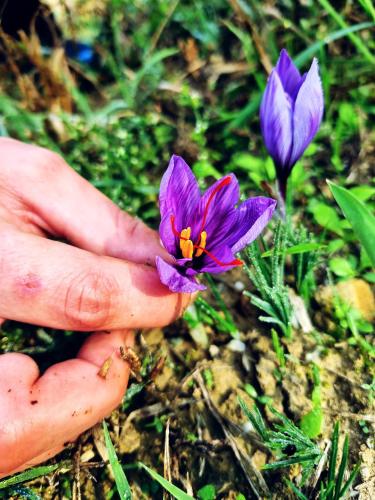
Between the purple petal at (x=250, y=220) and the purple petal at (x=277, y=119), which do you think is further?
the purple petal at (x=277, y=119)

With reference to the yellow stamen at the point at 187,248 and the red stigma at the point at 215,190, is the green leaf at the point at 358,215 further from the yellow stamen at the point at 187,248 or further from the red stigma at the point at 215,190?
the yellow stamen at the point at 187,248

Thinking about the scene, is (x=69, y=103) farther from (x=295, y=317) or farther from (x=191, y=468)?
(x=191, y=468)

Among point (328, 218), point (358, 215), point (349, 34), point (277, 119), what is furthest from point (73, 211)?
point (349, 34)

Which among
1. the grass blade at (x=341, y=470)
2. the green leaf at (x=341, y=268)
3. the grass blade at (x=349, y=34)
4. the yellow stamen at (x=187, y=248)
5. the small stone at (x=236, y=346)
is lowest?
the small stone at (x=236, y=346)

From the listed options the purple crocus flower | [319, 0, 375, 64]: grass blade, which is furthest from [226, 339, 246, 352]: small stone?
[319, 0, 375, 64]: grass blade

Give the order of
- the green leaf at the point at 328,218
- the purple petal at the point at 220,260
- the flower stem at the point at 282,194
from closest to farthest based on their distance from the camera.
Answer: the purple petal at the point at 220,260
the flower stem at the point at 282,194
the green leaf at the point at 328,218

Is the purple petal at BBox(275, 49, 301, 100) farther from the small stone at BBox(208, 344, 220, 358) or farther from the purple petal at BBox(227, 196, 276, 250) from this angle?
the small stone at BBox(208, 344, 220, 358)

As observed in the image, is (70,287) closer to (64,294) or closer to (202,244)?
(64,294)

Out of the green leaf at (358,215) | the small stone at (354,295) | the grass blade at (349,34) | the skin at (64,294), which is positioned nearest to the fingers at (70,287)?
the skin at (64,294)
